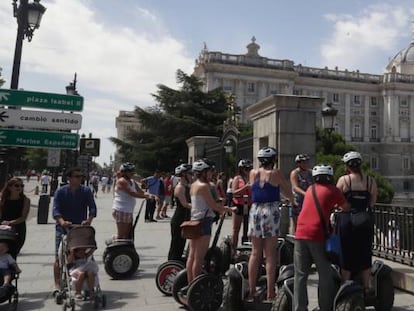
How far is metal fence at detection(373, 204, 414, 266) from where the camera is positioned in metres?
7.10

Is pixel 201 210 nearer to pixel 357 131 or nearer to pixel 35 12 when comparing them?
pixel 35 12

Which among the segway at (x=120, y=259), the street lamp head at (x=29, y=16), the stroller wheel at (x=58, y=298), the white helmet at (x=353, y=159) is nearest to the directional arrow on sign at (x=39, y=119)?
the street lamp head at (x=29, y=16)

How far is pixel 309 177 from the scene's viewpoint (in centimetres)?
740

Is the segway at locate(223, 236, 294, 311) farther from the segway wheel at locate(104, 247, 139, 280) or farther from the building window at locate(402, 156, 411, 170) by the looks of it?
the building window at locate(402, 156, 411, 170)

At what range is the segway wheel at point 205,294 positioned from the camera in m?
5.25

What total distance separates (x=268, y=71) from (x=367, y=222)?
83.0 metres

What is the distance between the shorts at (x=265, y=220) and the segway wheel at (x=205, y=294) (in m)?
0.70

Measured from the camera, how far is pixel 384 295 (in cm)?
537

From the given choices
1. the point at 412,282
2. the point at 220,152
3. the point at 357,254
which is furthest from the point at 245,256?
the point at 220,152

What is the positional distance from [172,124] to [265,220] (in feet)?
102

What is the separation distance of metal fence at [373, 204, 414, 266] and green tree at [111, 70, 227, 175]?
27.1 metres

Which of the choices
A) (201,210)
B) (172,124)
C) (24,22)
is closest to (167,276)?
(201,210)

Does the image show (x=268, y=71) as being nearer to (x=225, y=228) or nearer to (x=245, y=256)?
(x=225, y=228)

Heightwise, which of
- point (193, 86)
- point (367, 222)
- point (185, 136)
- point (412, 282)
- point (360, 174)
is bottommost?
point (412, 282)
